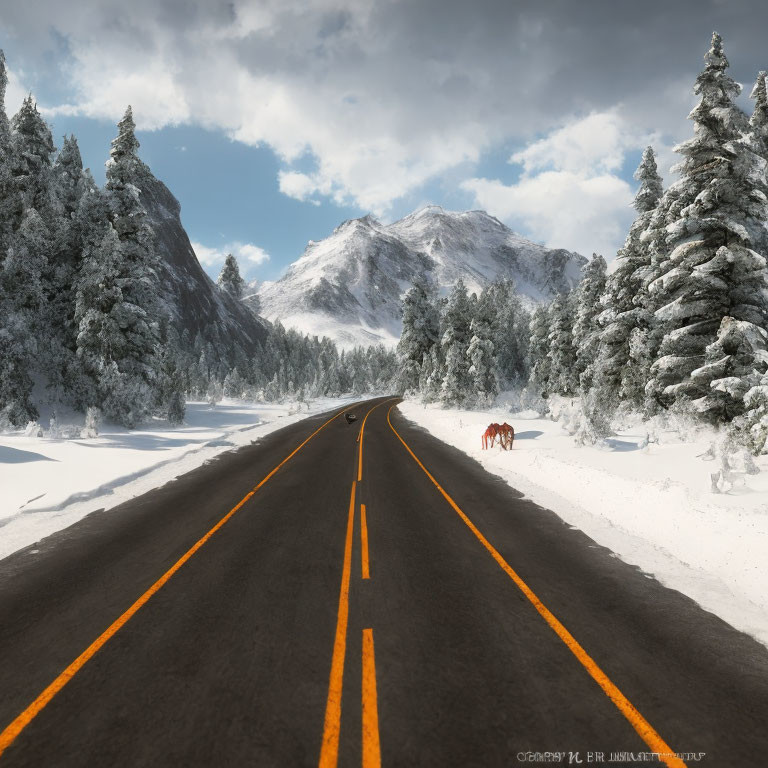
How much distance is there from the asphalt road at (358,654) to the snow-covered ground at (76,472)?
1.31m

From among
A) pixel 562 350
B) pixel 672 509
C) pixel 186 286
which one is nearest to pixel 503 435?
pixel 672 509

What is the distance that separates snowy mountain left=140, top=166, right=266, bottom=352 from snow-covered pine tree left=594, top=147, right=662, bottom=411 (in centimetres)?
10463

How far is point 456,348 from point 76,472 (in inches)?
1321

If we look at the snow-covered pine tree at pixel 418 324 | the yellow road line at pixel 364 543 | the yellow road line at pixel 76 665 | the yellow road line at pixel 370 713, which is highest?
the snow-covered pine tree at pixel 418 324

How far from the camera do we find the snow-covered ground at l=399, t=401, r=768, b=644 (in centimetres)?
582

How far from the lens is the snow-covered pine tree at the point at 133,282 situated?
2330 cm

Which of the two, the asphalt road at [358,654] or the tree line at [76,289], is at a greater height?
the tree line at [76,289]

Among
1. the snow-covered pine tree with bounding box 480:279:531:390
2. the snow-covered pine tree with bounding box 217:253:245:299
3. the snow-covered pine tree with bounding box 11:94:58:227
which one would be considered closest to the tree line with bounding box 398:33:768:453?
the snow-covered pine tree with bounding box 11:94:58:227

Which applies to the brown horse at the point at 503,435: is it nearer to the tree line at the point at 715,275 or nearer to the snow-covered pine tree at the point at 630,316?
the tree line at the point at 715,275

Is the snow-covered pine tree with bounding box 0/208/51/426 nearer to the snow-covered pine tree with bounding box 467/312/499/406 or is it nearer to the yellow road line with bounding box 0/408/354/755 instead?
the yellow road line with bounding box 0/408/354/755

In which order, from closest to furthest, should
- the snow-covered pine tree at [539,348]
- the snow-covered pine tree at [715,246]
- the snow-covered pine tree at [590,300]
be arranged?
the snow-covered pine tree at [715,246] < the snow-covered pine tree at [590,300] < the snow-covered pine tree at [539,348]

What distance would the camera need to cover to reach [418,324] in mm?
49938

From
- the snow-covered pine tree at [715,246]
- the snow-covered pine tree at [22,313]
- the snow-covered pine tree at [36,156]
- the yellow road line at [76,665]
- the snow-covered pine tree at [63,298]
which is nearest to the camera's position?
the yellow road line at [76,665]

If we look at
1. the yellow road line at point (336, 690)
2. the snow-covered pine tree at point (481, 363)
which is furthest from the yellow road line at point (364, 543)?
the snow-covered pine tree at point (481, 363)
